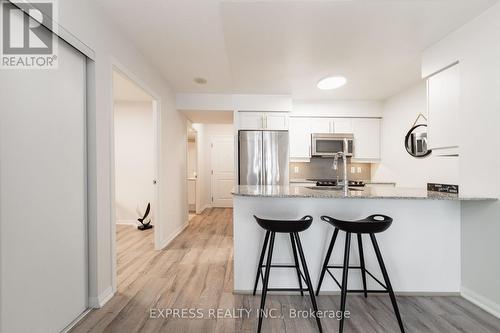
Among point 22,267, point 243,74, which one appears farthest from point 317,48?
point 22,267

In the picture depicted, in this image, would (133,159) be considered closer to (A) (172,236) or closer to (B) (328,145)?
(A) (172,236)

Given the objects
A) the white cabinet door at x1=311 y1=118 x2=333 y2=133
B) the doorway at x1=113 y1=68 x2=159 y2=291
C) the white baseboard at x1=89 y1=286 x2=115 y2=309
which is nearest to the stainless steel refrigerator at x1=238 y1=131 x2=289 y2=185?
the white cabinet door at x1=311 y1=118 x2=333 y2=133

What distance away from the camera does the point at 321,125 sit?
416 centimetres

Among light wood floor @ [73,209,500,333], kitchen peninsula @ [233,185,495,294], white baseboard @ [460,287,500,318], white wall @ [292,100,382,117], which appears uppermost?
white wall @ [292,100,382,117]

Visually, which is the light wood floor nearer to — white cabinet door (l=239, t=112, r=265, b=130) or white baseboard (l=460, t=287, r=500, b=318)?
white baseboard (l=460, t=287, r=500, b=318)

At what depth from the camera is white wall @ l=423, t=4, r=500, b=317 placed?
1.72m

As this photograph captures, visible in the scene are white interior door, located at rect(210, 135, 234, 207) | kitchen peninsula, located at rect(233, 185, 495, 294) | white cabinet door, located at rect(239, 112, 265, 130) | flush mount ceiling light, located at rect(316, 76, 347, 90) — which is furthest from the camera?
white interior door, located at rect(210, 135, 234, 207)

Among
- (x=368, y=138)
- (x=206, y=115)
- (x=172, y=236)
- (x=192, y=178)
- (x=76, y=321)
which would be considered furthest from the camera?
(x=192, y=178)

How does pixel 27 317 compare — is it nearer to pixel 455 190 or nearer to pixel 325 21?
pixel 325 21

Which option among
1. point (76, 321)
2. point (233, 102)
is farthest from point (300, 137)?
point (76, 321)

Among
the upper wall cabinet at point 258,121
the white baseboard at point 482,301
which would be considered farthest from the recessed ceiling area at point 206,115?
the white baseboard at point 482,301

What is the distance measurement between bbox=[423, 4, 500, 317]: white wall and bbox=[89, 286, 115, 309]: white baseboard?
3114 millimetres

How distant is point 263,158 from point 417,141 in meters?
2.26

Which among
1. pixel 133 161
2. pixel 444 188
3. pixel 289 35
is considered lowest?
pixel 444 188
